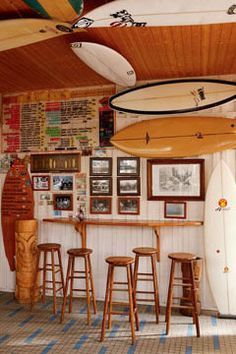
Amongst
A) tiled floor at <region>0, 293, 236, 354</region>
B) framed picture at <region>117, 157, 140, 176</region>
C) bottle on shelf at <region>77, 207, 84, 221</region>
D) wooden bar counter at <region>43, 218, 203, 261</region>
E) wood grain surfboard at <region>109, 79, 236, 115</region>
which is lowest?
tiled floor at <region>0, 293, 236, 354</region>

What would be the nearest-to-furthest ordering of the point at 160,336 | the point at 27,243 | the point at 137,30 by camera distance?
the point at 137,30 → the point at 160,336 → the point at 27,243

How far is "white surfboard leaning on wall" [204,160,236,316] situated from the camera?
3568 millimetres

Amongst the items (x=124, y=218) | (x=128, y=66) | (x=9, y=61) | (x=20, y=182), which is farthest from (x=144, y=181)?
(x=9, y=61)

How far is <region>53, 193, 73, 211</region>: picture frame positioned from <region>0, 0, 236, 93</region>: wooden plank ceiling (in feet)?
4.28

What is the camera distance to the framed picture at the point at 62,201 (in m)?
4.19

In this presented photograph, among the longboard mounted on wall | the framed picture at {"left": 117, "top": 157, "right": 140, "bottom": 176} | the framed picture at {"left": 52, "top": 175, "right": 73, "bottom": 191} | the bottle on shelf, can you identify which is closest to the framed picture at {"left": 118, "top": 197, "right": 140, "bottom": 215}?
the framed picture at {"left": 117, "top": 157, "right": 140, "bottom": 176}

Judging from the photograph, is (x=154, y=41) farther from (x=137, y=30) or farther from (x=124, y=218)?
(x=124, y=218)

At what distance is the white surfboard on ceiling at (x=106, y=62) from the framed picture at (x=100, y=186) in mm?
1093

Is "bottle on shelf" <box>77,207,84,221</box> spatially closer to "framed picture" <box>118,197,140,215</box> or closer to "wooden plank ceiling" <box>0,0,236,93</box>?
"framed picture" <box>118,197,140,215</box>

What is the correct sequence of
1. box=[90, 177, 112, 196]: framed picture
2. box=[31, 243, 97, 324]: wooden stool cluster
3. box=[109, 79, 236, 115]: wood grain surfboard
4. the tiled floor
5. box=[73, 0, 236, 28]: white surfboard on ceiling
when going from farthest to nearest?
box=[90, 177, 112, 196]: framed picture
box=[109, 79, 236, 115]: wood grain surfboard
box=[31, 243, 97, 324]: wooden stool cluster
the tiled floor
box=[73, 0, 236, 28]: white surfboard on ceiling

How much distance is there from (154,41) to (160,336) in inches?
99.0

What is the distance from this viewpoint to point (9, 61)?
3.35 m

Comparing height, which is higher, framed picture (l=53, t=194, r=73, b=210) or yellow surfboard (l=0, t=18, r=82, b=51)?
yellow surfboard (l=0, t=18, r=82, b=51)

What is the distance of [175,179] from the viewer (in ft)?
12.7
